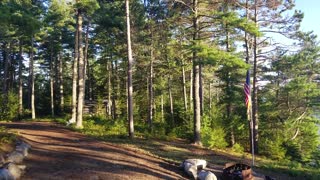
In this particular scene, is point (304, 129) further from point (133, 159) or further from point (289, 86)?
point (133, 159)

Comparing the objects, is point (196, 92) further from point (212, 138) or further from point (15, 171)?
point (15, 171)

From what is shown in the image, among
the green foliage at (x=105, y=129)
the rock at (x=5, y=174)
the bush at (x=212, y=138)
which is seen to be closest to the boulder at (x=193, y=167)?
the rock at (x=5, y=174)

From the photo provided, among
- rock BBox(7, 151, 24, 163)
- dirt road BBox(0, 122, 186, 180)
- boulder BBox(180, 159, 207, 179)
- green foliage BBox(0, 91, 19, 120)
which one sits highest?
green foliage BBox(0, 91, 19, 120)

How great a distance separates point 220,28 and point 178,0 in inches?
114

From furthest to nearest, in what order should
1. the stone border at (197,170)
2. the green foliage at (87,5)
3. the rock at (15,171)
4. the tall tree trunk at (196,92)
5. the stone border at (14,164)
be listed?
the green foliage at (87,5) → the tall tree trunk at (196,92) → the stone border at (197,170) → the rock at (15,171) → the stone border at (14,164)

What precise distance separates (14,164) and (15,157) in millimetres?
797

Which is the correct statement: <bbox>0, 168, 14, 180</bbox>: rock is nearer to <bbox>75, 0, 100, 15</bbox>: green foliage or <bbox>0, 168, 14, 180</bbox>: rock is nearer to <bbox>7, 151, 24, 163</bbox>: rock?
<bbox>7, 151, 24, 163</bbox>: rock

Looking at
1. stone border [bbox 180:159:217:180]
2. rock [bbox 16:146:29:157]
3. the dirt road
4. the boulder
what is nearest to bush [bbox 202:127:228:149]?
the dirt road

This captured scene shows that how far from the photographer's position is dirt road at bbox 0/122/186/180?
8.48 meters

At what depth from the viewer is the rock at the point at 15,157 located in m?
8.68

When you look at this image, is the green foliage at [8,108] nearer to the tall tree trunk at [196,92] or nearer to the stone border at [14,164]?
the tall tree trunk at [196,92]

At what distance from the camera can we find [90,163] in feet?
31.8

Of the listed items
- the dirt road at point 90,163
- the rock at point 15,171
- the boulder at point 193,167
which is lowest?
the boulder at point 193,167

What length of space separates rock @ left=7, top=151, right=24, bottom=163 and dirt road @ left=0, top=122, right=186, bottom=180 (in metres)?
0.19
